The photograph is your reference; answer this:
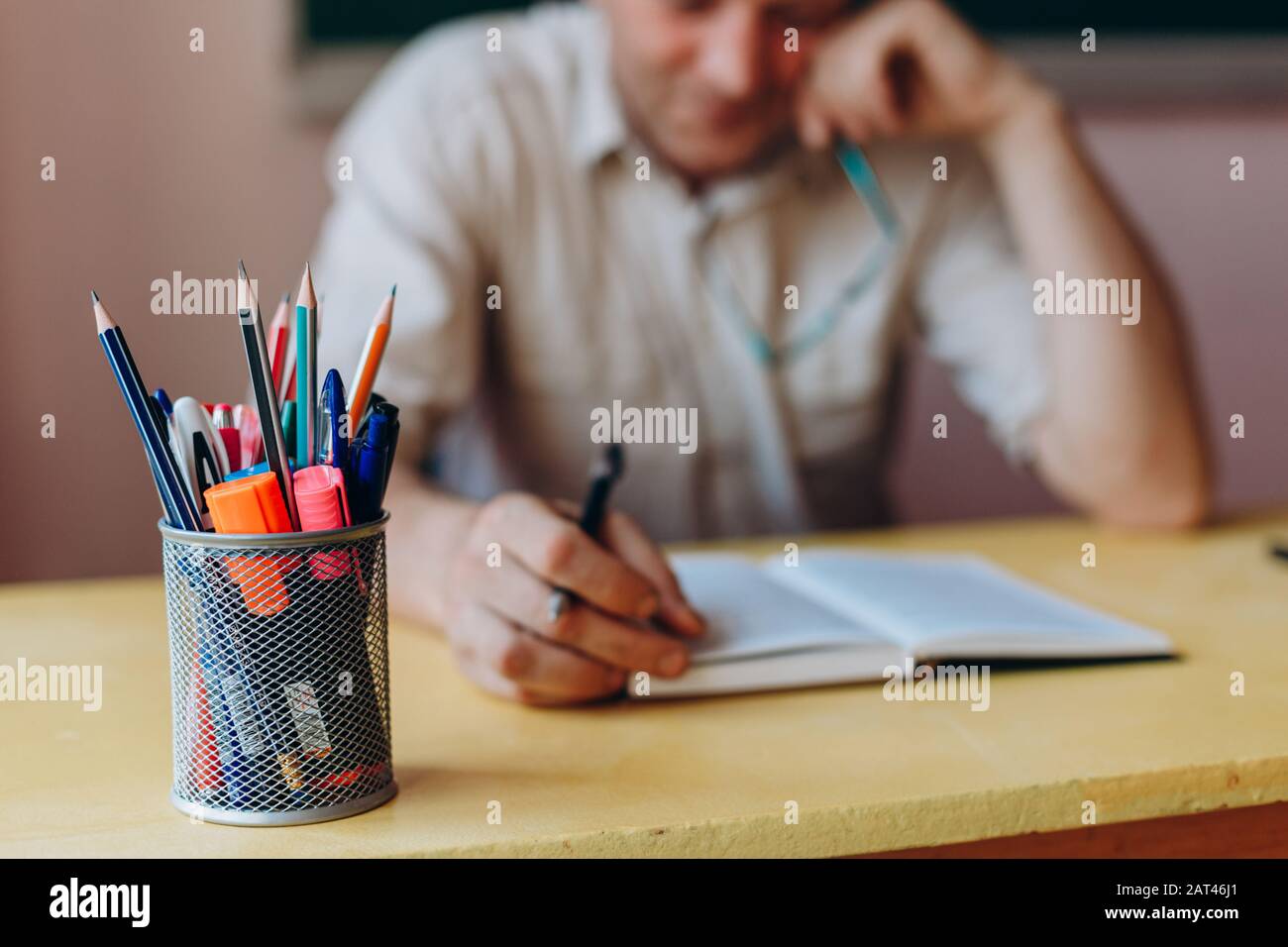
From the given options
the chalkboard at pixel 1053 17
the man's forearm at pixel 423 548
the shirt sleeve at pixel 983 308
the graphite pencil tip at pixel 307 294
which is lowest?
the man's forearm at pixel 423 548

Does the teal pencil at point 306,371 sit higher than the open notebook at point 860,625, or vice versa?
the teal pencil at point 306,371

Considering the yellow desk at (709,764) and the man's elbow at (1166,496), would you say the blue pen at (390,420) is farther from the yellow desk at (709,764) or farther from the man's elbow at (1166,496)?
the man's elbow at (1166,496)

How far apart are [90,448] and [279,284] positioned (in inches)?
14.1

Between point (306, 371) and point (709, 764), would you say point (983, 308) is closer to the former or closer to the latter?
point (709, 764)

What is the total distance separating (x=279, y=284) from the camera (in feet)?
6.19

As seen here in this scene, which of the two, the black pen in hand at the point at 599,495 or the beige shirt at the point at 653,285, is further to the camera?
the beige shirt at the point at 653,285

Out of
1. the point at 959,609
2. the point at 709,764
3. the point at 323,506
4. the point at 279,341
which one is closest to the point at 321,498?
the point at 323,506

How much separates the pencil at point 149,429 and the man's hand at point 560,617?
21 cm

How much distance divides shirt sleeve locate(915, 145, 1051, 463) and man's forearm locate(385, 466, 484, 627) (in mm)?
740

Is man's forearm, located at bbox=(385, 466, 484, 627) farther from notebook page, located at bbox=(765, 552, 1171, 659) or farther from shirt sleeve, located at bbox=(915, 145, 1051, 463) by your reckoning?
shirt sleeve, located at bbox=(915, 145, 1051, 463)

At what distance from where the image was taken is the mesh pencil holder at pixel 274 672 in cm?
54

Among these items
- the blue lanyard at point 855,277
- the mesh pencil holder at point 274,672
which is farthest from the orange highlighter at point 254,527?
the blue lanyard at point 855,277

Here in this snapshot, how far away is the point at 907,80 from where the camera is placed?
1.38m

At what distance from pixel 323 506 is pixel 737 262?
3.26 feet
